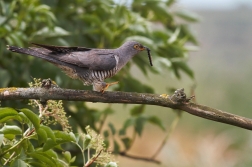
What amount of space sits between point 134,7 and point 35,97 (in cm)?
222

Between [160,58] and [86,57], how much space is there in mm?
887

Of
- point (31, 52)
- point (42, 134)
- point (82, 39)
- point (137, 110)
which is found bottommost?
point (137, 110)

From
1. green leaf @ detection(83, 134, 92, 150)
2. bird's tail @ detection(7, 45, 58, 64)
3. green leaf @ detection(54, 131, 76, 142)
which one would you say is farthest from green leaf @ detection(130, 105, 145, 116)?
green leaf @ detection(54, 131, 76, 142)

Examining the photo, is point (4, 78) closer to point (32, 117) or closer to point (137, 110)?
point (137, 110)

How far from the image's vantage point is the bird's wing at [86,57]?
222cm

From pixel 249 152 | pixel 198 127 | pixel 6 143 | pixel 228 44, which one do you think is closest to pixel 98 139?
pixel 6 143

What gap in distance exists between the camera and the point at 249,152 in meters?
4.69

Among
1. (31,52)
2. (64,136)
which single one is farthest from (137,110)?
(64,136)

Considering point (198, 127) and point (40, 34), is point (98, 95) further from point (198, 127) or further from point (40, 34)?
point (198, 127)

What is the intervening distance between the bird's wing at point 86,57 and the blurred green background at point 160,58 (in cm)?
48

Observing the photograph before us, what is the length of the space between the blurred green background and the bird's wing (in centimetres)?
48

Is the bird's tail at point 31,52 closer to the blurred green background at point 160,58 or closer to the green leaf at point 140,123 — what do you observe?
the blurred green background at point 160,58

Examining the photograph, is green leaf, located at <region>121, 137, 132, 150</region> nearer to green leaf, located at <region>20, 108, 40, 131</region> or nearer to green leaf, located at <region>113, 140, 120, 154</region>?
green leaf, located at <region>113, 140, 120, 154</region>

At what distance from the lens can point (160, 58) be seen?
3.11 metres
